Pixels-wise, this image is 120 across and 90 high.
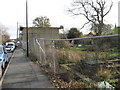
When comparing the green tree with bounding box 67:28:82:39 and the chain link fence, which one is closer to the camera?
the chain link fence

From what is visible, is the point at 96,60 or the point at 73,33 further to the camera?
the point at 73,33

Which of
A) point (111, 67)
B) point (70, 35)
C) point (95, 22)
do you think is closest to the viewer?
point (111, 67)

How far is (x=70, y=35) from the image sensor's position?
4681 centimetres

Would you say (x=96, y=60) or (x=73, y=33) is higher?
(x=73, y=33)

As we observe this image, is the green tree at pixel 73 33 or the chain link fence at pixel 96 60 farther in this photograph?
the green tree at pixel 73 33

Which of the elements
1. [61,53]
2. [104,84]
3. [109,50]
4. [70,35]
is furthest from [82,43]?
[70,35]

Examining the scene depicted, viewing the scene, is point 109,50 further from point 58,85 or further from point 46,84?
point 46,84

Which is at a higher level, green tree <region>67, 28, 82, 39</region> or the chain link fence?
green tree <region>67, 28, 82, 39</region>

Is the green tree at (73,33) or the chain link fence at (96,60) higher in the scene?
the green tree at (73,33)

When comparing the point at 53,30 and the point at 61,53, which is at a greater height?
the point at 53,30

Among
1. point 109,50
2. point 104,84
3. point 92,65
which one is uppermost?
point 109,50

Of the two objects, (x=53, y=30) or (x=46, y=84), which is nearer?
(x=46, y=84)

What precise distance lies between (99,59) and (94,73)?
2.35 ft

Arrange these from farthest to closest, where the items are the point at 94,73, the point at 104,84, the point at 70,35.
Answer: the point at 70,35, the point at 94,73, the point at 104,84
